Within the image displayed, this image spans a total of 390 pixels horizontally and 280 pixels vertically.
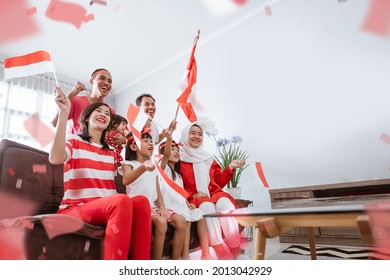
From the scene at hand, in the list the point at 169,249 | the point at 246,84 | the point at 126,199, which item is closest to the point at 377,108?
the point at 246,84

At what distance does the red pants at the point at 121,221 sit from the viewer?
0.84 metres

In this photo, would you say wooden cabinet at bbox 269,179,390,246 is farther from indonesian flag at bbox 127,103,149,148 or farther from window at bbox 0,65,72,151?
window at bbox 0,65,72,151

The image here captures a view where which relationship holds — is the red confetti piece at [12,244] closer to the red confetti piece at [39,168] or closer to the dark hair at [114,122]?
the red confetti piece at [39,168]

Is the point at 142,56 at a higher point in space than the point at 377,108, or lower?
higher

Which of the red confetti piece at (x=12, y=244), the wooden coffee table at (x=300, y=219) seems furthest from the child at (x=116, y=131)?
the wooden coffee table at (x=300, y=219)

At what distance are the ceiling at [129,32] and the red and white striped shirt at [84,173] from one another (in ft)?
5.85

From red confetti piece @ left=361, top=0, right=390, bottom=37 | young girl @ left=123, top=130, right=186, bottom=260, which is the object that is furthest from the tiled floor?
red confetti piece @ left=361, top=0, right=390, bottom=37

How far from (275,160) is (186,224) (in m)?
1.28

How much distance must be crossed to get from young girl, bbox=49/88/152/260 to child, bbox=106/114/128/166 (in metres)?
0.12

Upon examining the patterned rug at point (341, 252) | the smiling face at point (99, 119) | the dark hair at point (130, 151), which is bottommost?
the patterned rug at point (341, 252)

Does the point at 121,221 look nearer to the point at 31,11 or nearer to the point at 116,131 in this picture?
the point at 116,131

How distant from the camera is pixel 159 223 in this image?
1.07 metres

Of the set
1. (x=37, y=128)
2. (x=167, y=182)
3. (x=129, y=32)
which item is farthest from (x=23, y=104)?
(x=167, y=182)
